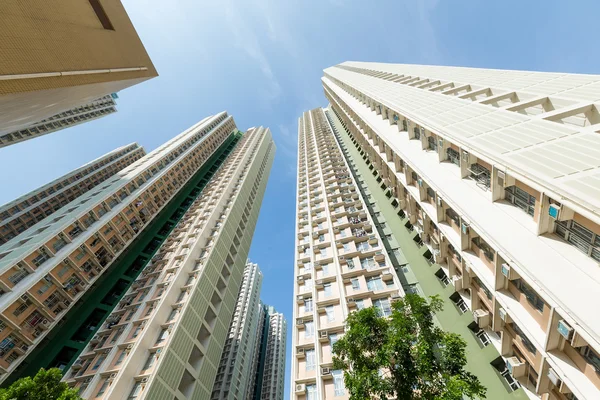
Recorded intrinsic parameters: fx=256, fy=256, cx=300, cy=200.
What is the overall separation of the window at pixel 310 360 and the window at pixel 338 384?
73.6 inches

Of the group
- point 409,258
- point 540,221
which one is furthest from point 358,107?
point 540,221

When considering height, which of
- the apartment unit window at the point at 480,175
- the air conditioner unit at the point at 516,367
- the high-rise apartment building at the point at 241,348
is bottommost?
the high-rise apartment building at the point at 241,348

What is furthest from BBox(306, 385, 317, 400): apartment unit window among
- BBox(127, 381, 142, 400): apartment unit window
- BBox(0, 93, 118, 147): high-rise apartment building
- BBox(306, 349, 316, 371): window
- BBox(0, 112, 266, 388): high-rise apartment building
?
BBox(0, 93, 118, 147): high-rise apartment building

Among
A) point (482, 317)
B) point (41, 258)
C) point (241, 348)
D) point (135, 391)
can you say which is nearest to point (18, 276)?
point (41, 258)

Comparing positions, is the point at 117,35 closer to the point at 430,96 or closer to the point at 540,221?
the point at 430,96

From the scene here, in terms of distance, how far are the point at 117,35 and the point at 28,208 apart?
164 ft

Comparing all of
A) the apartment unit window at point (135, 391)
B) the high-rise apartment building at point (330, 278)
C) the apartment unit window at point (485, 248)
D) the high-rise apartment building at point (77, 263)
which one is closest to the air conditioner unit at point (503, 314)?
the apartment unit window at point (485, 248)

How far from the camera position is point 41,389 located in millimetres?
10938

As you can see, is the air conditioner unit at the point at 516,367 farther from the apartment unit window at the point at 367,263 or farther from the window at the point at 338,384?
the apartment unit window at the point at 367,263

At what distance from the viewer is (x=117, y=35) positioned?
57.3 ft

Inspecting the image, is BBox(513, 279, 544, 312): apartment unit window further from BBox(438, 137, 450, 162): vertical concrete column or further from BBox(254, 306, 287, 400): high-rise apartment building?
BBox(254, 306, 287, 400): high-rise apartment building

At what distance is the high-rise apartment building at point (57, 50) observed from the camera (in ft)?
33.9

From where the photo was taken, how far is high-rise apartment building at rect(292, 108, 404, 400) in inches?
659

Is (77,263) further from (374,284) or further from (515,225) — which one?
(515,225)
